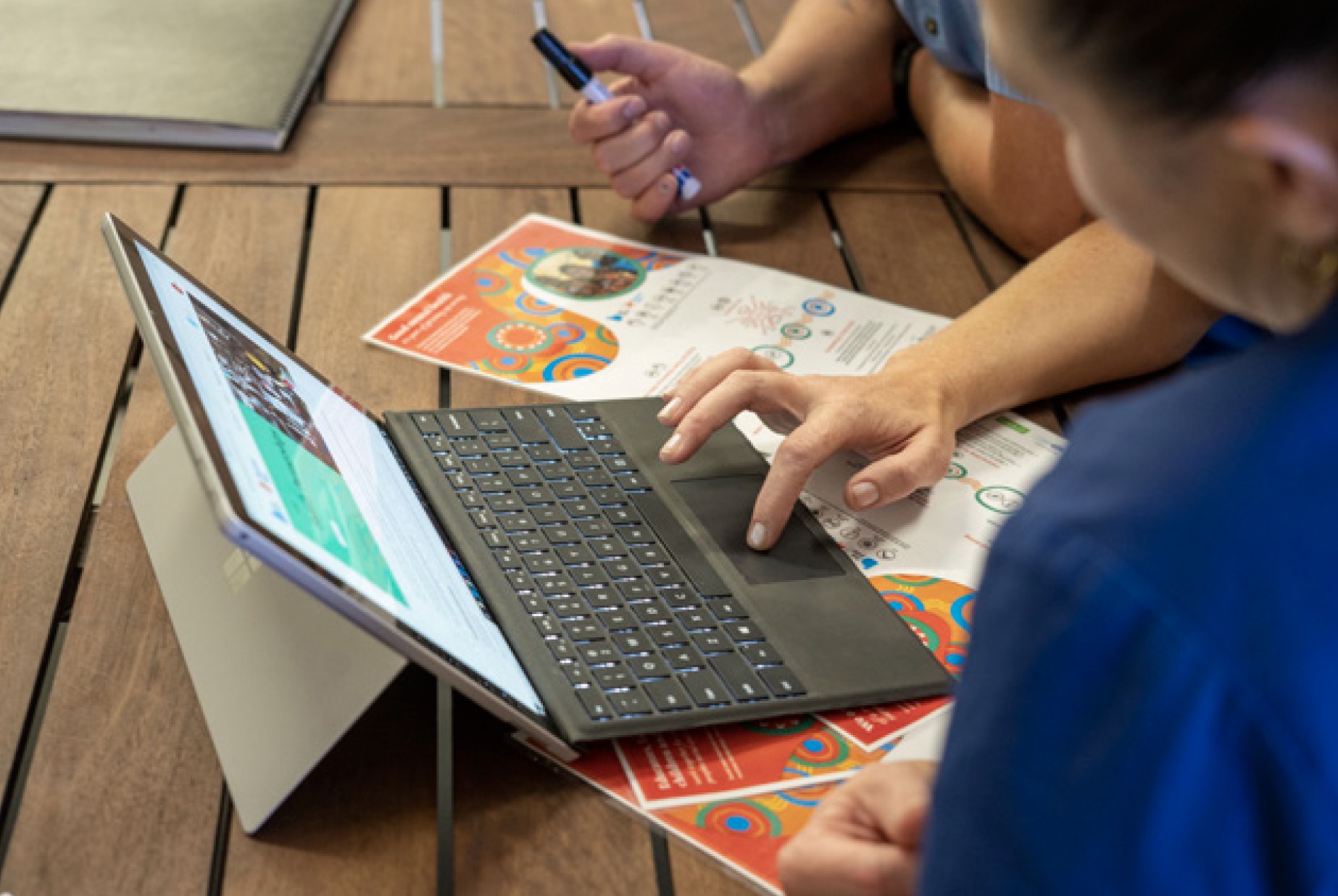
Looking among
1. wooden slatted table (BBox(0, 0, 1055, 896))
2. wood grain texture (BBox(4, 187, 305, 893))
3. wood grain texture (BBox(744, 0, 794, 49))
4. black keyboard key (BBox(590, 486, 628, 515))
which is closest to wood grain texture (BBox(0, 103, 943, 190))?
wooden slatted table (BBox(0, 0, 1055, 896))

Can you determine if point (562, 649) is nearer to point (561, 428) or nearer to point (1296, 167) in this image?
point (561, 428)

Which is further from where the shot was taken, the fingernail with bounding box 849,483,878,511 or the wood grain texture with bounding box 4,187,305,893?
the fingernail with bounding box 849,483,878,511

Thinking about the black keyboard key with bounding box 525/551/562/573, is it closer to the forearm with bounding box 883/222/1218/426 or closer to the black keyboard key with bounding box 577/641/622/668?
the black keyboard key with bounding box 577/641/622/668

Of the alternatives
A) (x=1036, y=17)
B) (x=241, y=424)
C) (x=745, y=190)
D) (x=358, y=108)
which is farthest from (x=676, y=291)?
(x=1036, y=17)

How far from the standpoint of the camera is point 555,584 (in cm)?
82

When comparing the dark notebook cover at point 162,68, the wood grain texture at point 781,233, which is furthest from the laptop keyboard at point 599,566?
the dark notebook cover at point 162,68

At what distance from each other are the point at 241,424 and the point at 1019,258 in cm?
81

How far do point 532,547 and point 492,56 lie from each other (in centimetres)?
93

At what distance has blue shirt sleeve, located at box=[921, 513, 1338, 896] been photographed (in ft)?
1.38

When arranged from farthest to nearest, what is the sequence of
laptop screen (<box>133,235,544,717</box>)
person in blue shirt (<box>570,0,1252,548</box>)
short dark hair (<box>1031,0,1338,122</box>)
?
1. person in blue shirt (<box>570,0,1252,548</box>)
2. laptop screen (<box>133,235,544,717</box>)
3. short dark hair (<box>1031,0,1338,122</box>)

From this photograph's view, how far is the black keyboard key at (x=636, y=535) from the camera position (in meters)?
0.87

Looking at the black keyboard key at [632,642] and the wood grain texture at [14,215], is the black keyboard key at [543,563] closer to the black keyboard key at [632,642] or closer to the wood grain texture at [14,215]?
the black keyboard key at [632,642]

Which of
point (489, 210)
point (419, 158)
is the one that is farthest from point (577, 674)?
point (419, 158)

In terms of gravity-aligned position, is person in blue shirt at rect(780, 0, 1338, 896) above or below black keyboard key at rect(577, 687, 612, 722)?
above
